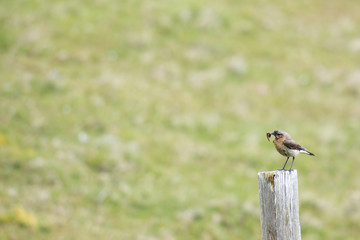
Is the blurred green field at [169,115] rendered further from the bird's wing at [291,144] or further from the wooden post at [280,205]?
the wooden post at [280,205]

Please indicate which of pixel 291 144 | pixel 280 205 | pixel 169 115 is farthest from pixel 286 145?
pixel 169 115

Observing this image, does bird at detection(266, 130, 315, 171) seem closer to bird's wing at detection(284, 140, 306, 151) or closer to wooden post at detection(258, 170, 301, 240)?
bird's wing at detection(284, 140, 306, 151)

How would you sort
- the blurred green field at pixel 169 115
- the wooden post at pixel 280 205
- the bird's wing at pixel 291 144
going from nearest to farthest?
the wooden post at pixel 280 205, the bird's wing at pixel 291 144, the blurred green field at pixel 169 115

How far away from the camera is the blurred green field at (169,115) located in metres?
13.0

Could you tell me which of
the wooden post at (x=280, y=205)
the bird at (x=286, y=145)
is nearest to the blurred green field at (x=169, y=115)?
the bird at (x=286, y=145)

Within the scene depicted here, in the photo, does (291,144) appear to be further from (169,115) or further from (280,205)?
(169,115)

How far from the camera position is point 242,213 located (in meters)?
13.6

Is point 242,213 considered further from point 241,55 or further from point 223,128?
point 241,55

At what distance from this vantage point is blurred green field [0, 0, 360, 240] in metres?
13.0

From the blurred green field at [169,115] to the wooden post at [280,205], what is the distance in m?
7.47

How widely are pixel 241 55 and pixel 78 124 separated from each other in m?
12.4

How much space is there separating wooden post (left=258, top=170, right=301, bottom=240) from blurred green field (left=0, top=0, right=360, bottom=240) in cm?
747

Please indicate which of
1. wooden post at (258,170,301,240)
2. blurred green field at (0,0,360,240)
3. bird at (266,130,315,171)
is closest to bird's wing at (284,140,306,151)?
bird at (266,130,315,171)

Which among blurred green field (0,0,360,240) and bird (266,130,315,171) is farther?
blurred green field (0,0,360,240)
